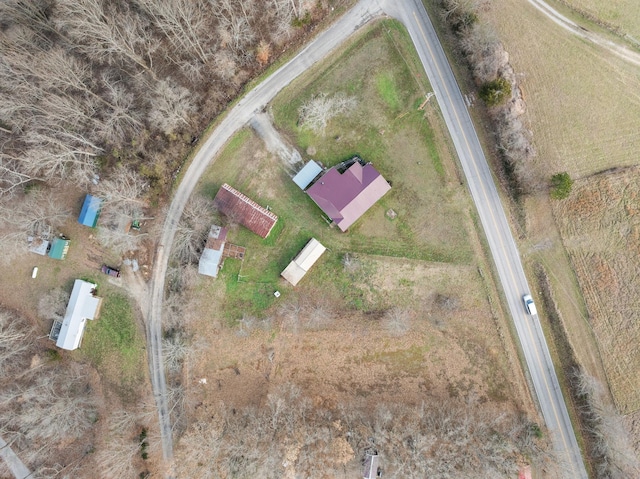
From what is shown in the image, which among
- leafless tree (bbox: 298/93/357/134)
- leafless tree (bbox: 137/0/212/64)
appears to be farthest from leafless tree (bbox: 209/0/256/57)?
leafless tree (bbox: 298/93/357/134)

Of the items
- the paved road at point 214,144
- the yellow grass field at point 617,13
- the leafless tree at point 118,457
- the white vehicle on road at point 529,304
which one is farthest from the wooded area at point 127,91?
the white vehicle on road at point 529,304

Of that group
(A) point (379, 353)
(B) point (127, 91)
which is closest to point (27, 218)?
(B) point (127, 91)

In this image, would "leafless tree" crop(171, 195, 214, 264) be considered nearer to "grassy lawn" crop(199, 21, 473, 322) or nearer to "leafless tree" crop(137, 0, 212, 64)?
"grassy lawn" crop(199, 21, 473, 322)

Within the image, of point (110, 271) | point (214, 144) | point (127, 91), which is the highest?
point (127, 91)

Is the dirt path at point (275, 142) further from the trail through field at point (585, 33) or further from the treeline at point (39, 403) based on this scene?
the treeline at point (39, 403)

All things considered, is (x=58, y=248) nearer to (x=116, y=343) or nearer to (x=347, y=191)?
(x=116, y=343)
